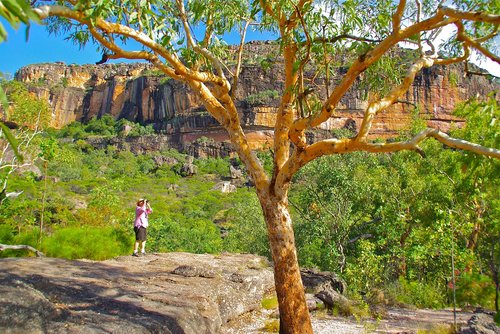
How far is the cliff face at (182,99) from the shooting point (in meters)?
57.6

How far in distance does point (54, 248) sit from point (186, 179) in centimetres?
4396

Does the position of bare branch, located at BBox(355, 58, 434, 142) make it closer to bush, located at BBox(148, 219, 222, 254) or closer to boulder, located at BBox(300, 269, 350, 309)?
boulder, located at BBox(300, 269, 350, 309)

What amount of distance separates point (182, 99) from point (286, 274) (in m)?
66.3

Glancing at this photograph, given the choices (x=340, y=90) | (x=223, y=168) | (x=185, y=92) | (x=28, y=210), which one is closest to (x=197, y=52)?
(x=340, y=90)

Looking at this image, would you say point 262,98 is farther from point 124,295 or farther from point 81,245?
point 124,295

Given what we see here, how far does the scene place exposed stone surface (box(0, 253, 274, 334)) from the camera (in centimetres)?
341

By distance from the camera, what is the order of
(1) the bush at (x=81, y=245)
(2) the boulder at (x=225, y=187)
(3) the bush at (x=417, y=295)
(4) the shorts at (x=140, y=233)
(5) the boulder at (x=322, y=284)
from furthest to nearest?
(2) the boulder at (x=225, y=187)
(3) the bush at (x=417, y=295)
(4) the shorts at (x=140, y=233)
(1) the bush at (x=81, y=245)
(5) the boulder at (x=322, y=284)

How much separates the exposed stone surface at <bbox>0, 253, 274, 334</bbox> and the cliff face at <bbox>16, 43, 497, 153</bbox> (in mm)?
38273

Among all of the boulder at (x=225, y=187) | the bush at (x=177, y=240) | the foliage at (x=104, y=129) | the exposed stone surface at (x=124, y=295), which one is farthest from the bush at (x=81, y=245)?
the foliage at (x=104, y=129)

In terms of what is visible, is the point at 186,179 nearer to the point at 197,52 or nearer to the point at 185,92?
the point at 185,92

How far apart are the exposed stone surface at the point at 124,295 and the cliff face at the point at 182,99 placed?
3827 centimetres

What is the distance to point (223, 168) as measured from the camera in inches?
2242

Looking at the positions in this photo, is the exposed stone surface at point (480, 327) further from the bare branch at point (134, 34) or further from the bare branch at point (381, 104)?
the bare branch at point (134, 34)

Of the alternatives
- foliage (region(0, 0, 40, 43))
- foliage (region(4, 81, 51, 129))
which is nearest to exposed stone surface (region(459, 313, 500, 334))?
foliage (region(0, 0, 40, 43))
